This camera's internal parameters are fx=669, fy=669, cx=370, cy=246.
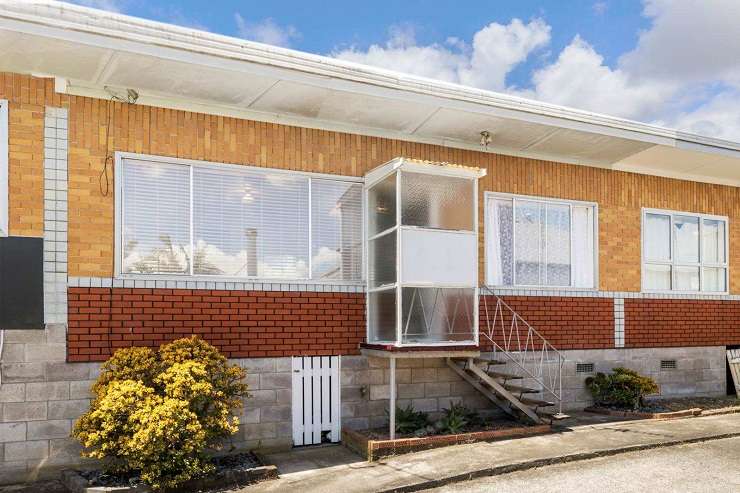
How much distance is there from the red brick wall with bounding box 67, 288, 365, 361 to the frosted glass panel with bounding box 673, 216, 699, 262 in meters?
6.69

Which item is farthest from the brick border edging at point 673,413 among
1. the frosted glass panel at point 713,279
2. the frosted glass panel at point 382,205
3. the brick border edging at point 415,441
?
the frosted glass panel at point 382,205

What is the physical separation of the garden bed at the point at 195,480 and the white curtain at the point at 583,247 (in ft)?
20.8

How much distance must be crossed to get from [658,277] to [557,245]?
98.3 inches

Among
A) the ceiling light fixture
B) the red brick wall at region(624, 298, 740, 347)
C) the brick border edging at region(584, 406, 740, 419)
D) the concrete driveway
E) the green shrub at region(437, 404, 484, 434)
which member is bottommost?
the concrete driveway

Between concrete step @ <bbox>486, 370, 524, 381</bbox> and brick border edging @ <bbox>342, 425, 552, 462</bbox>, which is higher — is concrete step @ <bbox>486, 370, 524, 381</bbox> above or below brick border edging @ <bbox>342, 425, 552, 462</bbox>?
above

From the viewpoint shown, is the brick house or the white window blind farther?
the white window blind

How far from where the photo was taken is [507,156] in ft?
35.1

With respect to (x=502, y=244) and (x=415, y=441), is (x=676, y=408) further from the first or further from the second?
(x=415, y=441)

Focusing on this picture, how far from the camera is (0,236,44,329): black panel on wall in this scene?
7.35 m

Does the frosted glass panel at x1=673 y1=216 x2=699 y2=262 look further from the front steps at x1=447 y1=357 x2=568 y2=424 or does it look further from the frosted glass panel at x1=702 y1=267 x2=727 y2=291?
the front steps at x1=447 y1=357 x2=568 y2=424

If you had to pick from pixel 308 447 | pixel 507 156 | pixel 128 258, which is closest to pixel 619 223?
pixel 507 156

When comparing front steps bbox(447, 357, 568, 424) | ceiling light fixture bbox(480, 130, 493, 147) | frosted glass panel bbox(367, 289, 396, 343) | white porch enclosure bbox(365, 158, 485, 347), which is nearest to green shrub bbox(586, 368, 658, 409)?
front steps bbox(447, 357, 568, 424)

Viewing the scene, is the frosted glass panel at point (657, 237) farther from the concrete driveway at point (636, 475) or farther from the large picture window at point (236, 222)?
the large picture window at point (236, 222)

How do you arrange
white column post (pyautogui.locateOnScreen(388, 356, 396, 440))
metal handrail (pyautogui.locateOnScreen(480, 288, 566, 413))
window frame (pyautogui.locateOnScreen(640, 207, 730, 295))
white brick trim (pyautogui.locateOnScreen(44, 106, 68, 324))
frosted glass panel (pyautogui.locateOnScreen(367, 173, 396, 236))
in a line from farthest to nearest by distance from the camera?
window frame (pyautogui.locateOnScreen(640, 207, 730, 295)) < metal handrail (pyautogui.locateOnScreen(480, 288, 566, 413)) < frosted glass panel (pyautogui.locateOnScreen(367, 173, 396, 236)) < white column post (pyautogui.locateOnScreen(388, 356, 396, 440)) < white brick trim (pyautogui.locateOnScreen(44, 106, 68, 324))
